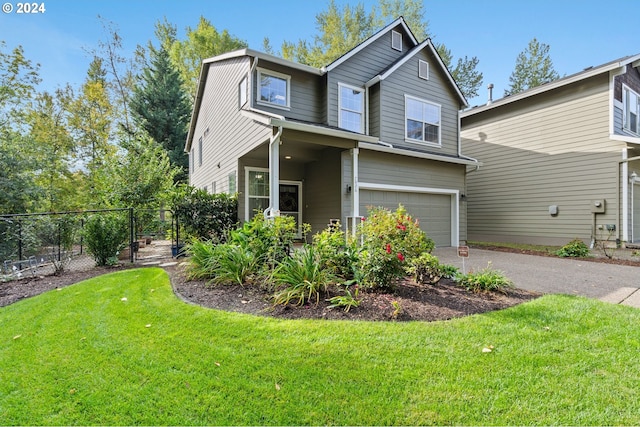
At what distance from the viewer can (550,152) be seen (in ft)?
36.0

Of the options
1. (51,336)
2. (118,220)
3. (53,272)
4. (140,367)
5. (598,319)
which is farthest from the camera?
(118,220)

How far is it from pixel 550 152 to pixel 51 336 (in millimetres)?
14154

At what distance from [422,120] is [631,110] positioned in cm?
719

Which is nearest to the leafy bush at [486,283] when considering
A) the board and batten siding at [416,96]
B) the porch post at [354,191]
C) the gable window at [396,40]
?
the porch post at [354,191]

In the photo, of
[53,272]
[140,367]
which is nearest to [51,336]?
[140,367]

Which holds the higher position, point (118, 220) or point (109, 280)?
point (118, 220)

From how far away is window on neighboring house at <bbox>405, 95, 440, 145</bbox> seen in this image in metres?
10.7

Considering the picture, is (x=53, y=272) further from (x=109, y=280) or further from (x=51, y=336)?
(x=51, y=336)

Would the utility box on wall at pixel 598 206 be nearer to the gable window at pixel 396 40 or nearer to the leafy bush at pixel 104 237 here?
the gable window at pixel 396 40

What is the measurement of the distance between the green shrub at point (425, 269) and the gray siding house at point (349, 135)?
333 cm

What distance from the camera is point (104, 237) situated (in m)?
7.11

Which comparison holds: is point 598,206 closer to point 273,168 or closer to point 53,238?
point 273,168

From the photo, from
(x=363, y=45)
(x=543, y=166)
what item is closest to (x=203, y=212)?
(x=363, y=45)

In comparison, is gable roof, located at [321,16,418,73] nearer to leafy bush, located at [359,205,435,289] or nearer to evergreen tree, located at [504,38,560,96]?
leafy bush, located at [359,205,435,289]
